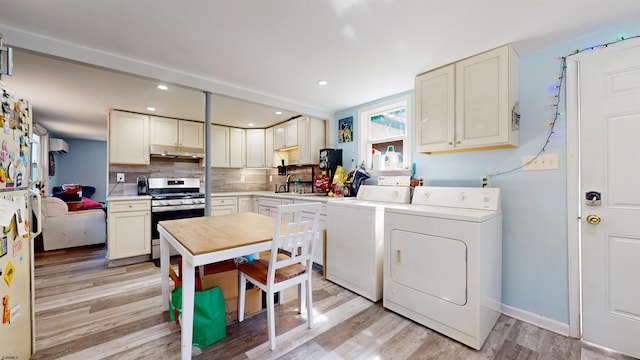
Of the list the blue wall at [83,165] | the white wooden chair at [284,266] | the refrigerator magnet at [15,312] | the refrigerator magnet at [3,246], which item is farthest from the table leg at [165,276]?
the blue wall at [83,165]

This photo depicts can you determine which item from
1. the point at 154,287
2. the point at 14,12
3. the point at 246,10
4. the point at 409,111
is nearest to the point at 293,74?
the point at 246,10

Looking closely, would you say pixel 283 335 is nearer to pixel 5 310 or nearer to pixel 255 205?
pixel 5 310

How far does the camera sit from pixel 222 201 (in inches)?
170

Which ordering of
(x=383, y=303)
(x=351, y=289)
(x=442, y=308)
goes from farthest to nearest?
(x=351, y=289), (x=383, y=303), (x=442, y=308)

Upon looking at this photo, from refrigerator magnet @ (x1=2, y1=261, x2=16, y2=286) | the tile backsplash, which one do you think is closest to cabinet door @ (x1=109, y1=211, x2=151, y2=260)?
the tile backsplash

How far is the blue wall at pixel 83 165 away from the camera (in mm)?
6773

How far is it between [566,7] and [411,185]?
1.77m

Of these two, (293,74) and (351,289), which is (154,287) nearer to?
(351,289)

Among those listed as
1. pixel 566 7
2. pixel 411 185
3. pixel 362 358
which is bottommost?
pixel 362 358

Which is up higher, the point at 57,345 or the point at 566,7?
the point at 566,7

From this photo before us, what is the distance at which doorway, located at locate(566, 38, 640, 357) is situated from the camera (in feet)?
5.54

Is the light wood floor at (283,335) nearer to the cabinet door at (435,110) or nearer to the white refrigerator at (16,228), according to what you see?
the white refrigerator at (16,228)

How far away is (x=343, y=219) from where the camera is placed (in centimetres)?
264

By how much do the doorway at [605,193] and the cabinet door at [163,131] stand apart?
498 centimetres
